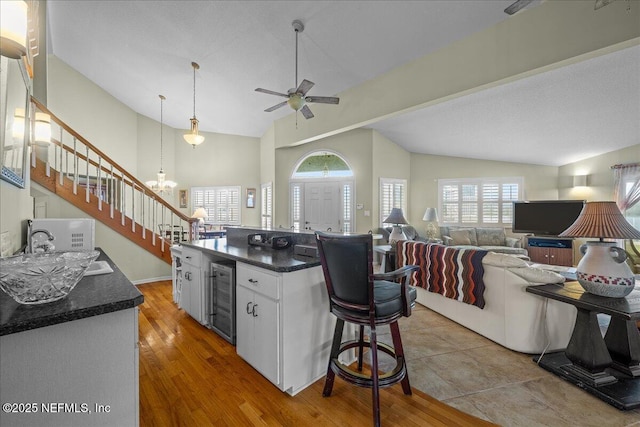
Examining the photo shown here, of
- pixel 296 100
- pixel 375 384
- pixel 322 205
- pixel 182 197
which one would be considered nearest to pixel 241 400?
pixel 375 384

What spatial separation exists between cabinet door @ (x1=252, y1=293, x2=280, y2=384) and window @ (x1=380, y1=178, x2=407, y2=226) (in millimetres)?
Answer: 5051

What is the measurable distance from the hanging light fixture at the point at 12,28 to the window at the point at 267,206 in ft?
21.7

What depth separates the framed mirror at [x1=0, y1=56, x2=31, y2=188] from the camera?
146cm

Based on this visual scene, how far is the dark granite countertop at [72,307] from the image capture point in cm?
91

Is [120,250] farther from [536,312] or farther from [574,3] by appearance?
[574,3]

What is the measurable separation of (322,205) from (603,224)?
5532 mm

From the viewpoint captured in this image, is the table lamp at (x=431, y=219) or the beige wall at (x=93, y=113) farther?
the table lamp at (x=431, y=219)

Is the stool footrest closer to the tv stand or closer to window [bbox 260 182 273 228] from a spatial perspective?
the tv stand

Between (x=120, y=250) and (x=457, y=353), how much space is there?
4653 millimetres

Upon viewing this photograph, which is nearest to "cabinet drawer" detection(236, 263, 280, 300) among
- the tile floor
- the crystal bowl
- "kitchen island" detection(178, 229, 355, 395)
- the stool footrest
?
"kitchen island" detection(178, 229, 355, 395)

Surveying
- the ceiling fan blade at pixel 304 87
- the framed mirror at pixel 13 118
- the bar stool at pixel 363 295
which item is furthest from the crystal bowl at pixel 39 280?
the ceiling fan blade at pixel 304 87

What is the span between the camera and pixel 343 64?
4.55 meters

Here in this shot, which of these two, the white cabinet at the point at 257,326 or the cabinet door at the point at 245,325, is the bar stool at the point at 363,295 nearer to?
the white cabinet at the point at 257,326

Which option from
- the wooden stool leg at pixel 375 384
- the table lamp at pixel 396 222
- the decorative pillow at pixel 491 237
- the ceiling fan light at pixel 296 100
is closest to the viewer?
the wooden stool leg at pixel 375 384
